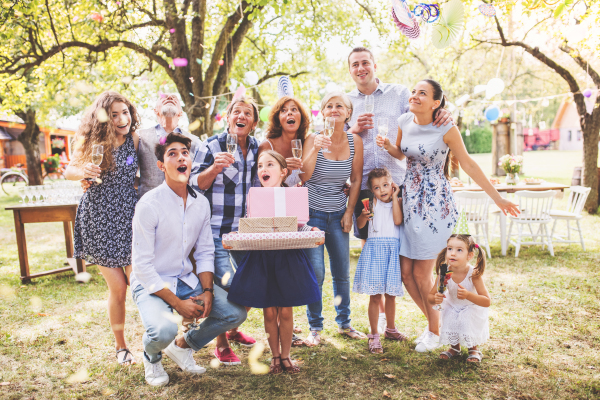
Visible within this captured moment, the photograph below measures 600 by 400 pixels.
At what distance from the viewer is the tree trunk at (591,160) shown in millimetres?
10180

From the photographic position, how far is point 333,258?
12.2 feet

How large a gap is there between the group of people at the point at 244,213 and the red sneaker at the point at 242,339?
1 cm

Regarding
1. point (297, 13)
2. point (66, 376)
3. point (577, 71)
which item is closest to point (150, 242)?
point (66, 376)

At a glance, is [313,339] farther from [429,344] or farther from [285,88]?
[285,88]

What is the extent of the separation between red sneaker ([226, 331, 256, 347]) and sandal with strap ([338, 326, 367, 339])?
33.3 inches

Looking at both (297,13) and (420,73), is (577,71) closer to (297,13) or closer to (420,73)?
(420,73)

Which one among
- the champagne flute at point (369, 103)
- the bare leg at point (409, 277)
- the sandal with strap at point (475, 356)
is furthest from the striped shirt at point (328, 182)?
the sandal with strap at point (475, 356)

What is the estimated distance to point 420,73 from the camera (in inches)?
733

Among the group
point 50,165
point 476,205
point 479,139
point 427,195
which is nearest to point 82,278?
point 427,195

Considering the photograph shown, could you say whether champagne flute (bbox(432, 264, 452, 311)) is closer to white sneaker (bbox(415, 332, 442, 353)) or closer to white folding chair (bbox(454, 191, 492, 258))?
white sneaker (bbox(415, 332, 442, 353))

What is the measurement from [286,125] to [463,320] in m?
2.10

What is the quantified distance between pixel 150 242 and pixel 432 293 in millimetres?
2134

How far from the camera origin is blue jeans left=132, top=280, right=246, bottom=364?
2723 millimetres

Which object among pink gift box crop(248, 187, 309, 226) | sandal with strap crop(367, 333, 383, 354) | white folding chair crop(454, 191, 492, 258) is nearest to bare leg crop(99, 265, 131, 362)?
pink gift box crop(248, 187, 309, 226)
